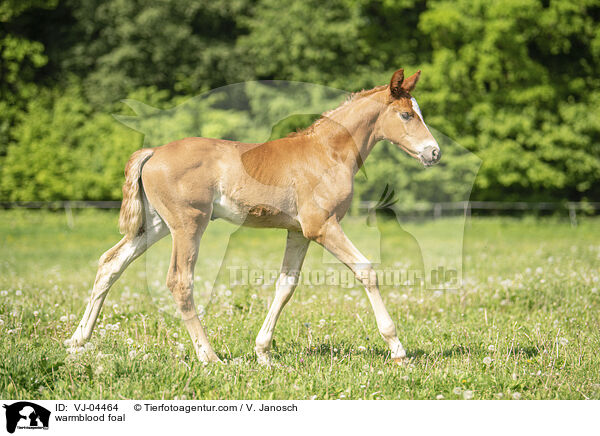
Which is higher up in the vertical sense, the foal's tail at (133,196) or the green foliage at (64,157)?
the foal's tail at (133,196)

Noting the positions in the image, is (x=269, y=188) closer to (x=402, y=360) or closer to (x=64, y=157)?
(x=402, y=360)

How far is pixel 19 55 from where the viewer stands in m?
24.5

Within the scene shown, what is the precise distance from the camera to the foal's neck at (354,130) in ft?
15.6

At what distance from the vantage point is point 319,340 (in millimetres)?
5258

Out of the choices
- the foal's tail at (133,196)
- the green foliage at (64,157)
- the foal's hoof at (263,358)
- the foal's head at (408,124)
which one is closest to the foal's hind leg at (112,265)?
the foal's tail at (133,196)

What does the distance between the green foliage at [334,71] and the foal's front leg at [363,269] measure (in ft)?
45.4

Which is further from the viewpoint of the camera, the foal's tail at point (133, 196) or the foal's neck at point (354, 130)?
the foal's neck at point (354, 130)

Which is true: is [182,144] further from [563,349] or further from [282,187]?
[563,349]

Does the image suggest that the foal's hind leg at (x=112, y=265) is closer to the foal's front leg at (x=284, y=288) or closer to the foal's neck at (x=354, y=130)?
the foal's front leg at (x=284, y=288)

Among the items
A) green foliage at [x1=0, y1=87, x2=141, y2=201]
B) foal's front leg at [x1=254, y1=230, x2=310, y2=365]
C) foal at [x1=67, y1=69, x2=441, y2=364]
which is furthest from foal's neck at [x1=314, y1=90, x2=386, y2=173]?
green foliage at [x1=0, y1=87, x2=141, y2=201]

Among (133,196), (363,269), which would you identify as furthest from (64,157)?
(363,269)

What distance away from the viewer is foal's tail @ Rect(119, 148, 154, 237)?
15.1ft

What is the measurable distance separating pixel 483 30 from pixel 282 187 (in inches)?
822

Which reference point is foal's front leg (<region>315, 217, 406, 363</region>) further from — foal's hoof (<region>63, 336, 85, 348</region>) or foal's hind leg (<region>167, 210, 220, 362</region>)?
foal's hoof (<region>63, 336, 85, 348</region>)
